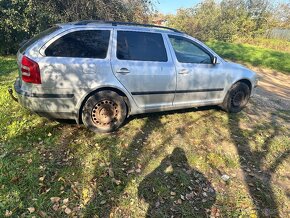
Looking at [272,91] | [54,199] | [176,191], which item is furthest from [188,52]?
[272,91]

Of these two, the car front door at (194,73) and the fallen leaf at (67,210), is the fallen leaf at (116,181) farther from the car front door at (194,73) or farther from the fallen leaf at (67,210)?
the car front door at (194,73)

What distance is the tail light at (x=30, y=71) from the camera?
4.12 meters

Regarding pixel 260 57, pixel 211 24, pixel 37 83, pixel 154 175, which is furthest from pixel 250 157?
pixel 211 24

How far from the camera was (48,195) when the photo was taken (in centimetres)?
333

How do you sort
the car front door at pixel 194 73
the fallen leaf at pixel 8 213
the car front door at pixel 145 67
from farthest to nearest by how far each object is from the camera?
the car front door at pixel 194 73 → the car front door at pixel 145 67 → the fallen leaf at pixel 8 213

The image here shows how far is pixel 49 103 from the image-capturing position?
433cm

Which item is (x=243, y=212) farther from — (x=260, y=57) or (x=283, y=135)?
(x=260, y=57)

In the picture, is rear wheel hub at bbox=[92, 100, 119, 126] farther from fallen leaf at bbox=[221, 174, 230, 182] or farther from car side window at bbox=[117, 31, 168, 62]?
fallen leaf at bbox=[221, 174, 230, 182]

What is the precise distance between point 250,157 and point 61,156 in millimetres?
2917

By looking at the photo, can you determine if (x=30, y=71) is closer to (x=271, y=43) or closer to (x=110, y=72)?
(x=110, y=72)

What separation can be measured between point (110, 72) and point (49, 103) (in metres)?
1.04

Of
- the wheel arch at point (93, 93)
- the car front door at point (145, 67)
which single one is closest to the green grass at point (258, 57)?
the car front door at point (145, 67)

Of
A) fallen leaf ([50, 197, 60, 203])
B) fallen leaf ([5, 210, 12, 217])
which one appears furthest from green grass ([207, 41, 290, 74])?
fallen leaf ([5, 210, 12, 217])

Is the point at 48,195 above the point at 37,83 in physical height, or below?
below
